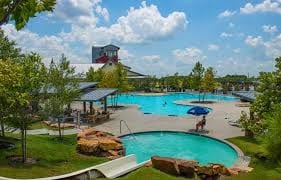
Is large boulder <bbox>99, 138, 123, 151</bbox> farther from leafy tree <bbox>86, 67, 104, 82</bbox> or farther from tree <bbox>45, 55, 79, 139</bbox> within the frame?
leafy tree <bbox>86, 67, 104, 82</bbox>

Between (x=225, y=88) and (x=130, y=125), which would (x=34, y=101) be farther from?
(x=225, y=88)

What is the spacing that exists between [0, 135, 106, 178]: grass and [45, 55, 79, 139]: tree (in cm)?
169

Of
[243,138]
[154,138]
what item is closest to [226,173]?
[243,138]

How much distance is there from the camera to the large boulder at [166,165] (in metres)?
14.6

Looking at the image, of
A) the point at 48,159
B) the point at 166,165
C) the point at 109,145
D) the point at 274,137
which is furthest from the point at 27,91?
the point at 274,137

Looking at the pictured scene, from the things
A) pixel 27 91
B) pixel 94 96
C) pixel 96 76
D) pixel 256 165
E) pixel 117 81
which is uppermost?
pixel 96 76

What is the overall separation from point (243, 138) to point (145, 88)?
48.0 m

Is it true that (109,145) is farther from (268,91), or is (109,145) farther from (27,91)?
(268,91)

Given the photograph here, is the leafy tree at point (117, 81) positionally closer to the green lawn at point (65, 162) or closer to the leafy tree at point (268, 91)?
the green lawn at point (65, 162)

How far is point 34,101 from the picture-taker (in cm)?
1653

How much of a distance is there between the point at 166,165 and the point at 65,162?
16.6ft

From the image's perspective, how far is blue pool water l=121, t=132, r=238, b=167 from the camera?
68.9 feet

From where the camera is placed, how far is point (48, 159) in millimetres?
17234

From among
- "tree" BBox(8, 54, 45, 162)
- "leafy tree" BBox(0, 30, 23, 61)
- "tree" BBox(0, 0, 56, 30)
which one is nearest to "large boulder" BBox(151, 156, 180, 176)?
"tree" BBox(8, 54, 45, 162)
